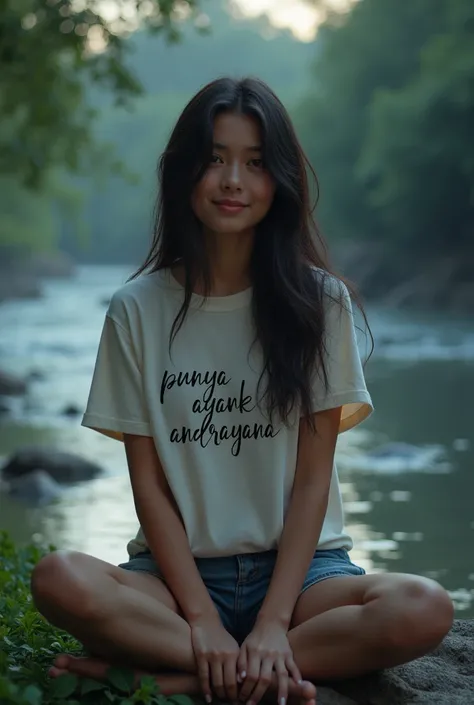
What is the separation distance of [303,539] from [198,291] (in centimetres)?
61

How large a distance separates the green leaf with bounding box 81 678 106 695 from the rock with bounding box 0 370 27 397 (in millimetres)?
8909

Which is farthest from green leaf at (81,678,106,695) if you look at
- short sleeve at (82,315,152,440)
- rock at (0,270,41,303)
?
rock at (0,270,41,303)

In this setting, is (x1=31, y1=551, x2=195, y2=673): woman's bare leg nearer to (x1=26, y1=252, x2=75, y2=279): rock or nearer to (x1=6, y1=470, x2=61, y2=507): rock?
(x1=6, y1=470, x2=61, y2=507): rock

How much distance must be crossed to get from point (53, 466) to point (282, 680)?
15.7 feet

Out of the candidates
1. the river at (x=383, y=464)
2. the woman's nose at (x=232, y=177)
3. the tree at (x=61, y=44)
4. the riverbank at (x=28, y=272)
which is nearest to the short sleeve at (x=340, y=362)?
the woman's nose at (x=232, y=177)

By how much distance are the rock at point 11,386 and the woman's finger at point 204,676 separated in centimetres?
895

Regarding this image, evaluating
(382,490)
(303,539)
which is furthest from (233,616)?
(382,490)

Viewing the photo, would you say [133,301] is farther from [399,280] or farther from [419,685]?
[399,280]

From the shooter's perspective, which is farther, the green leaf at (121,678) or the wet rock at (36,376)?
the wet rock at (36,376)

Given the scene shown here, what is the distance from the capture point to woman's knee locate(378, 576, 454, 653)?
2439 mm

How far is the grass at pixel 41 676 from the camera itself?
2400mm

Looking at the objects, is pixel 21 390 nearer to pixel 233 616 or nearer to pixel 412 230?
pixel 233 616

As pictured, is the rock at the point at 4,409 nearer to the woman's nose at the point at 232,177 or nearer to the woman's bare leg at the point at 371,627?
the woman's nose at the point at 232,177

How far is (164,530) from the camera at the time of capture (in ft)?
8.78
